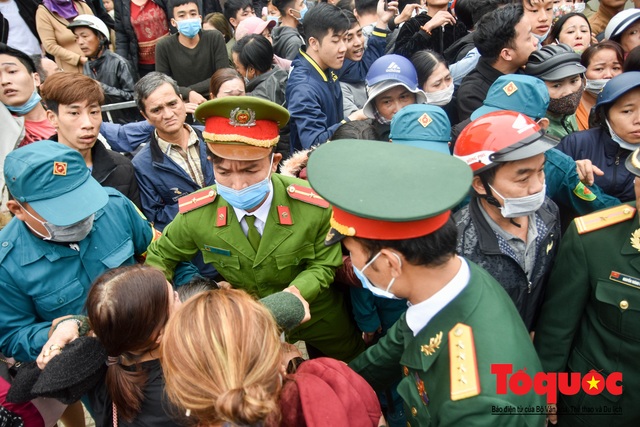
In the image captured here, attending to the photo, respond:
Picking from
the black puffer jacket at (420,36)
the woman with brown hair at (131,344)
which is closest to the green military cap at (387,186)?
the woman with brown hair at (131,344)

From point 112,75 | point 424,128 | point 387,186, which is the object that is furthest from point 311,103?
point 112,75

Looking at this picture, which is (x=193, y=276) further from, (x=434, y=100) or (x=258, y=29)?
(x=258, y=29)

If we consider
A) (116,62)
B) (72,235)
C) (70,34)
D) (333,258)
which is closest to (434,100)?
(333,258)

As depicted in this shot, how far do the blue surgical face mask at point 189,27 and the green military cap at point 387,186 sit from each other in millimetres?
5095

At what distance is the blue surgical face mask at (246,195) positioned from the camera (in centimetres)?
258

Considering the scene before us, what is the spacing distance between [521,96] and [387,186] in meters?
2.29

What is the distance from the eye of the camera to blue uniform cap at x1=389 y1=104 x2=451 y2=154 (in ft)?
10.6

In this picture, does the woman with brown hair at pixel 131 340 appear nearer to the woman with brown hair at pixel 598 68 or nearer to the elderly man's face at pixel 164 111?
the elderly man's face at pixel 164 111

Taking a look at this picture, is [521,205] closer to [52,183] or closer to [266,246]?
[266,246]

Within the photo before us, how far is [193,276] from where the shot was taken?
9.62 ft

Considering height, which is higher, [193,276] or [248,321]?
[248,321]

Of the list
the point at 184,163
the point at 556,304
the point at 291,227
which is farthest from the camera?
the point at 184,163

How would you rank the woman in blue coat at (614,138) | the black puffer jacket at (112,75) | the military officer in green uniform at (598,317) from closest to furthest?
the military officer in green uniform at (598,317)
the woman in blue coat at (614,138)
the black puffer jacket at (112,75)

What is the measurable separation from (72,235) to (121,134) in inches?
86.9
